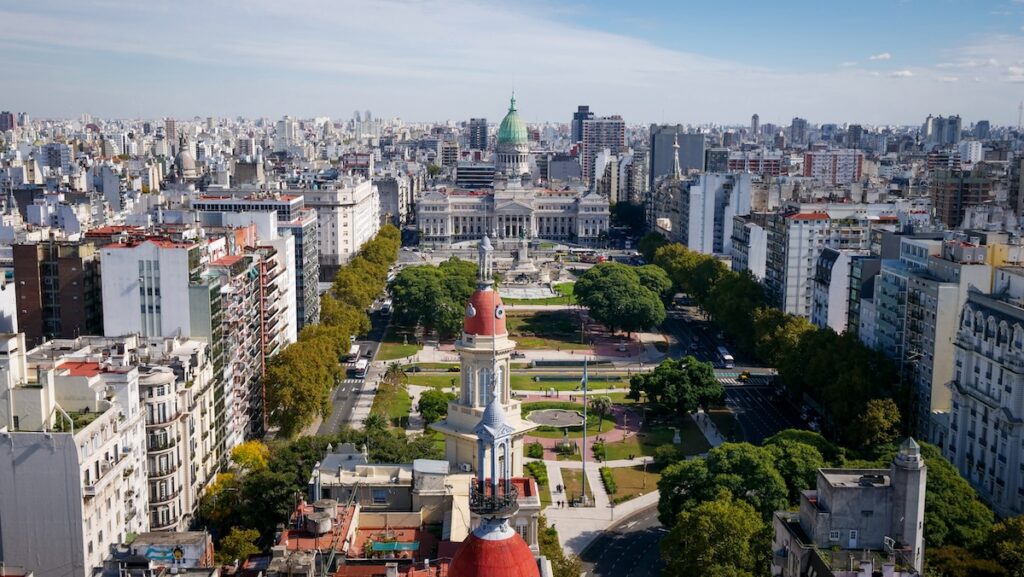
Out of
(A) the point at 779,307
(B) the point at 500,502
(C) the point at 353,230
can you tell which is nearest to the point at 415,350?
(A) the point at 779,307

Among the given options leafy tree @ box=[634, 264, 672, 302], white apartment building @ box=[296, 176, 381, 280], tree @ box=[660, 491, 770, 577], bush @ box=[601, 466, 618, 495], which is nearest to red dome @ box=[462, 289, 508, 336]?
tree @ box=[660, 491, 770, 577]

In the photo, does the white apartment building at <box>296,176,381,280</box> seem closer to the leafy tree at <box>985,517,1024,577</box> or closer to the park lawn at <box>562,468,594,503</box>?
the park lawn at <box>562,468,594,503</box>

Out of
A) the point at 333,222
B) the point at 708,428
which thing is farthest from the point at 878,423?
the point at 333,222

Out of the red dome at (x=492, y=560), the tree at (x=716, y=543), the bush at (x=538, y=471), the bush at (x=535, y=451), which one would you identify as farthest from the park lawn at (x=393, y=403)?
the red dome at (x=492, y=560)

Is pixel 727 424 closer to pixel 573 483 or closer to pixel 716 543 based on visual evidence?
pixel 573 483

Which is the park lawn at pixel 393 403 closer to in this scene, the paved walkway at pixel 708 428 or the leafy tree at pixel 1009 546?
the paved walkway at pixel 708 428
